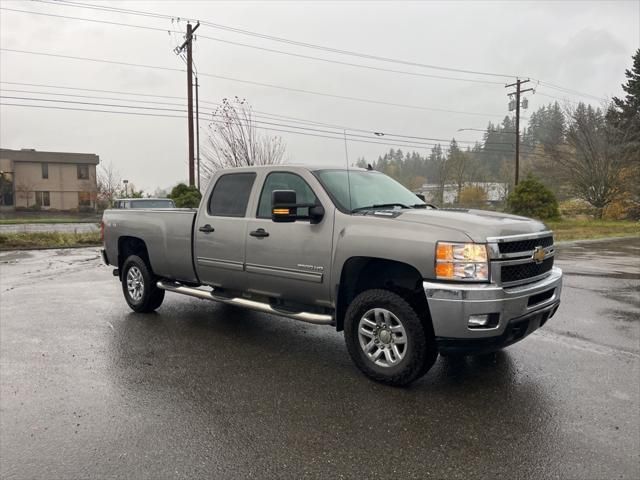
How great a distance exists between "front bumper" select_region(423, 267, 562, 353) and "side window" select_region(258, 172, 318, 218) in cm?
164

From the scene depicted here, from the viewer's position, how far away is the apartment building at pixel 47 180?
4997cm

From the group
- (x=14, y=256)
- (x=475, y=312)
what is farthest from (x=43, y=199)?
(x=475, y=312)

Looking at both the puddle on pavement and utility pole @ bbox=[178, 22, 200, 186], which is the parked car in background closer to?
the puddle on pavement

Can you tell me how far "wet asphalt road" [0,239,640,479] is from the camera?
2.98 metres

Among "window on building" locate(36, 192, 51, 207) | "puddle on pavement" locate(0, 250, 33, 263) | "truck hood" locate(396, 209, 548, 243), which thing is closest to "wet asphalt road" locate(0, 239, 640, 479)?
"truck hood" locate(396, 209, 548, 243)

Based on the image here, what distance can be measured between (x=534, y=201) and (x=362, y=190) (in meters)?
24.0

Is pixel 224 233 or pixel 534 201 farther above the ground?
pixel 534 201

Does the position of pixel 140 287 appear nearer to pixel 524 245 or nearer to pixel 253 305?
pixel 253 305

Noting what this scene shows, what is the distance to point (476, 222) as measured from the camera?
3988mm

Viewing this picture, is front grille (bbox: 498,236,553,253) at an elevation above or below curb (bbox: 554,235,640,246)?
above

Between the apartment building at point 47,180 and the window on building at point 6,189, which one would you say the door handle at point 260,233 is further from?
the window on building at point 6,189

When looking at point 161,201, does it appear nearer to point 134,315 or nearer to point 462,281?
point 134,315

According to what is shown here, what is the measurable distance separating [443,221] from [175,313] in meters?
4.37

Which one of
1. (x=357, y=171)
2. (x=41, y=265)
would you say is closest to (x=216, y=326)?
(x=357, y=171)
